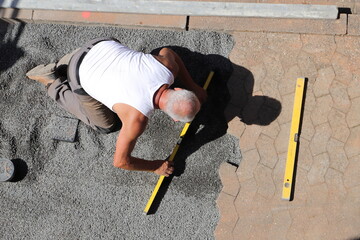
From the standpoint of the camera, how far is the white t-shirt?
3043 millimetres

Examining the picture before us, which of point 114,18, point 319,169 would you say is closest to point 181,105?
point 319,169

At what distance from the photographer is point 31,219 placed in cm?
404

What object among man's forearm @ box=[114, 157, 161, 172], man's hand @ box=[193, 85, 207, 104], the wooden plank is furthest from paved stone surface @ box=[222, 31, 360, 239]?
man's forearm @ box=[114, 157, 161, 172]

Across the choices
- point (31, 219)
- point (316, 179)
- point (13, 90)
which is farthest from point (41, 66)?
point (316, 179)

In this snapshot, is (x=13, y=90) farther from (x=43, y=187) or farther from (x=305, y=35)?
(x=305, y=35)

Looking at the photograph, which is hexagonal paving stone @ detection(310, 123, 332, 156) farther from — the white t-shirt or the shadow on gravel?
the shadow on gravel

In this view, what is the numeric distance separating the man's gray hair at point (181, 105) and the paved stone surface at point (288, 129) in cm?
104

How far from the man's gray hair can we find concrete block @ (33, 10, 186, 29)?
4.51 ft

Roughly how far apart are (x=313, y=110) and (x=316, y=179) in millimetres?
624

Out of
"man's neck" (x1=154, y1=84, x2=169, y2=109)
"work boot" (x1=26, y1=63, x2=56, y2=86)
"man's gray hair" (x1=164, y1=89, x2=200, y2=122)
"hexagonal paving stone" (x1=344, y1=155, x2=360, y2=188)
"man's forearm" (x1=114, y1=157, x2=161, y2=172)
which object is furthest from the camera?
"work boot" (x1=26, y1=63, x2=56, y2=86)

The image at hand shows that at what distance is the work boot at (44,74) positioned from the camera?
3924 millimetres

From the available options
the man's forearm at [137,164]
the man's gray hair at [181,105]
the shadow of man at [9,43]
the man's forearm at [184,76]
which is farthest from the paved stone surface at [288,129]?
the shadow of man at [9,43]

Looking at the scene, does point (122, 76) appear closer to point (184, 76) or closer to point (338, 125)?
point (184, 76)

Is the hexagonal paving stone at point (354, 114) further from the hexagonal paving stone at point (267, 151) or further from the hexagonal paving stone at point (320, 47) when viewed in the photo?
the hexagonal paving stone at point (267, 151)
